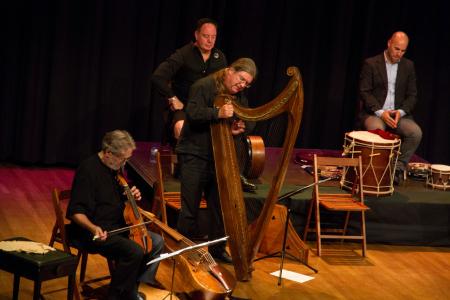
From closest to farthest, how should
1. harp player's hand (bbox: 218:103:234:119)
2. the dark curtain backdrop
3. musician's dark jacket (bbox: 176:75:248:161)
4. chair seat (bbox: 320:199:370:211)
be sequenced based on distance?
harp player's hand (bbox: 218:103:234:119) < musician's dark jacket (bbox: 176:75:248:161) < chair seat (bbox: 320:199:370:211) < the dark curtain backdrop

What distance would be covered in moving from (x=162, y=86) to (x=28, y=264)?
3.03 m

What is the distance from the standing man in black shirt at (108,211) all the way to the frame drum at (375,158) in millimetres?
2773

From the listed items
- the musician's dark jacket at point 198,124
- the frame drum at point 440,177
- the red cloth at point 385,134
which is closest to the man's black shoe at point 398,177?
the frame drum at point 440,177

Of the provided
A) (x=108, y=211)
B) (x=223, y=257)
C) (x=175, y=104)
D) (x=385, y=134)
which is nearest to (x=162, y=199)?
(x=223, y=257)

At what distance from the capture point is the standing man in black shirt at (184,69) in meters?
7.18

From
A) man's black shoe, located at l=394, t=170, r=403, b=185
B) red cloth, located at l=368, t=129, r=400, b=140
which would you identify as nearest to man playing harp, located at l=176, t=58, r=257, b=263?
red cloth, located at l=368, t=129, r=400, b=140

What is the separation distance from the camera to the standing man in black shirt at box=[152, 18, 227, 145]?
7176 mm

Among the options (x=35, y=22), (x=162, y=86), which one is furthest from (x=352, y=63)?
(x=35, y=22)

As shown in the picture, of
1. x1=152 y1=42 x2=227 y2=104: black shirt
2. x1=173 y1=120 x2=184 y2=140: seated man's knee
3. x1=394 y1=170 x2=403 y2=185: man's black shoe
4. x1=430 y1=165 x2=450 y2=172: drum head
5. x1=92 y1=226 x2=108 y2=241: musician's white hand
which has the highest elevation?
x1=152 y1=42 x2=227 y2=104: black shirt

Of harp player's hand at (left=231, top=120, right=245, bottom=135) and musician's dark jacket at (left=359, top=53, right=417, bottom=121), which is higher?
musician's dark jacket at (left=359, top=53, right=417, bottom=121)

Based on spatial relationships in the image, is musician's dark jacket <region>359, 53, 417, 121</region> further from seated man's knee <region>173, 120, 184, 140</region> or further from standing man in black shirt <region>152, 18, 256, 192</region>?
seated man's knee <region>173, 120, 184, 140</region>

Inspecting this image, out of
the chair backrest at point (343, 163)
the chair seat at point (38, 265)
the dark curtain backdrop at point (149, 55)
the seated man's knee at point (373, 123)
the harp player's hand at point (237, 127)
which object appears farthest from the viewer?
the dark curtain backdrop at point (149, 55)

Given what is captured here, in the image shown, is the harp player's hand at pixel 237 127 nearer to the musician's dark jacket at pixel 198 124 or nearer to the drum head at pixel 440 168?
the musician's dark jacket at pixel 198 124

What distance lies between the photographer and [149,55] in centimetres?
866
